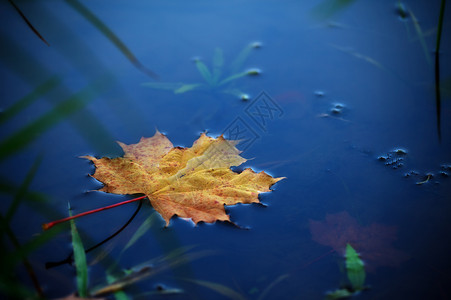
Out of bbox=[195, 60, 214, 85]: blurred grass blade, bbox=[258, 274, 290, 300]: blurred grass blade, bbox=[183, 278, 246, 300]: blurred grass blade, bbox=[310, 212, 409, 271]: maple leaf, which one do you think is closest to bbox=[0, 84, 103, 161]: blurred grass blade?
bbox=[183, 278, 246, 300]: blurred grass blade

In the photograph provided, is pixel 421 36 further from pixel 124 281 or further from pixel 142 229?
pixel 124 281

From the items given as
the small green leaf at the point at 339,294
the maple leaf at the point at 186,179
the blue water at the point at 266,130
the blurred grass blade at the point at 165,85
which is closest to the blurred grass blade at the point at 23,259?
the blue water at the point at 266,130

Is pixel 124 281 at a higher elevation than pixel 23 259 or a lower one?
lower

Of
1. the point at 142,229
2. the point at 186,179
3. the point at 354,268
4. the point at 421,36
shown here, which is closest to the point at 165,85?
the point at 186,179

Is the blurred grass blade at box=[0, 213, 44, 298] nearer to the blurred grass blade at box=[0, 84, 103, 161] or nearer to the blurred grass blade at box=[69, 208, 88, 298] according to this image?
the blurred grass blade at box=[69, 208, 88, 298]

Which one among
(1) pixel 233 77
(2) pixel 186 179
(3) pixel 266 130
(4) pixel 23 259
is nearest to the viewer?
(4) pixel 23 259

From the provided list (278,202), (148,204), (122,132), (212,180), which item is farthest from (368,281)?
(122,132)

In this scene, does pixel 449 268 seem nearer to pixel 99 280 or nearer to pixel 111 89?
pixel 99 280

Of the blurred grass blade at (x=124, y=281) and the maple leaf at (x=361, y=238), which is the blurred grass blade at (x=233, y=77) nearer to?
the maple leaf at (x=361, y=238)
